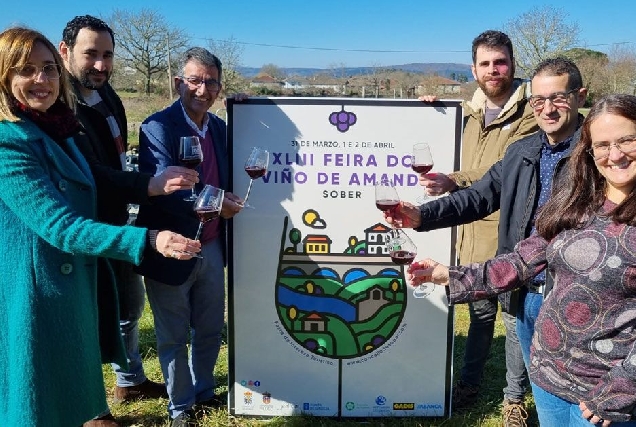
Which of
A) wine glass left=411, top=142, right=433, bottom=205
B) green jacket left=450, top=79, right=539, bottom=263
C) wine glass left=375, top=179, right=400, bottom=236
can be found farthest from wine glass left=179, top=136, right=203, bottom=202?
green jacket left=450, top=79, right=539, bottom=263

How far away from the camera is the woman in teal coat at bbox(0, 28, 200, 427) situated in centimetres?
236

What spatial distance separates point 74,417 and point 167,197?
1.27 meters

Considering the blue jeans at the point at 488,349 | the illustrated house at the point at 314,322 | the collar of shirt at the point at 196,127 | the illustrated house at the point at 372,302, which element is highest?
the collar of shirt at the point at 196,127

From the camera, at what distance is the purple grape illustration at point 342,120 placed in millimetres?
3521

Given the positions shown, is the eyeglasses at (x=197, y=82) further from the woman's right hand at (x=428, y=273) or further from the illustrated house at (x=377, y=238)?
the woman's right hand at (x=428, y=273)

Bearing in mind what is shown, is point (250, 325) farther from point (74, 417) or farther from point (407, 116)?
point (407, 116)

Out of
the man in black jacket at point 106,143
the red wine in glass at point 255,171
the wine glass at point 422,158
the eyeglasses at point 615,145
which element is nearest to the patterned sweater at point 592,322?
the eyeglasses at point 615,145

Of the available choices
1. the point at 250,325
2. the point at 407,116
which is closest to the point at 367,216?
the point at 407,116

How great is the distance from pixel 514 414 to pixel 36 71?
3457 millimetres

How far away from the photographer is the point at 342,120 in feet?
11.6

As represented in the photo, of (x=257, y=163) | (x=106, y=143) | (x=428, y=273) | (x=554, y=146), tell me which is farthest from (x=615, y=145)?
(x=106, y=143)

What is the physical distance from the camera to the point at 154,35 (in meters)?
48.2

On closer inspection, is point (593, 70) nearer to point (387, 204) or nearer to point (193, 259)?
point (387, 204)

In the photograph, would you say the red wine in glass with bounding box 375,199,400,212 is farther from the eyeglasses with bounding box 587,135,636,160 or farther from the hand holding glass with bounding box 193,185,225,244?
the eyeglasses with bounding box 587,135,636,160
